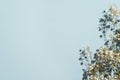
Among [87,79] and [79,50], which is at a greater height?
[79,50]

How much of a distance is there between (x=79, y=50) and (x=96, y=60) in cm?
217

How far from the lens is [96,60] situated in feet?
127

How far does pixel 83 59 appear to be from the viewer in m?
40.1

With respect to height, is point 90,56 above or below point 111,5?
below

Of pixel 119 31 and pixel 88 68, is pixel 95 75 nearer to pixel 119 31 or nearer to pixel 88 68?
pixel 88 68

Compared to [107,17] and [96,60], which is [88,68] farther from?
[107,17]

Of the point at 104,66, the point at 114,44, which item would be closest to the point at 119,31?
the point at 114,44

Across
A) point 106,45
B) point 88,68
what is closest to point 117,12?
point 106,45

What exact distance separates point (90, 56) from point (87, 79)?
2.25 meters

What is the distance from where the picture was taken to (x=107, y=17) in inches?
1581

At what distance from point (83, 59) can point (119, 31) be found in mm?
4332

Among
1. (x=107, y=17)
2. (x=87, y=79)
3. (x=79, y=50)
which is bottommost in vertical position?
(x=87, y=79)

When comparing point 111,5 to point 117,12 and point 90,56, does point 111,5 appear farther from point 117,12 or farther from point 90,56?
point 90,56

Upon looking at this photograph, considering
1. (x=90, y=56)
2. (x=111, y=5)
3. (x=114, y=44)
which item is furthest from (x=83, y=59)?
(x=111, y=5)
